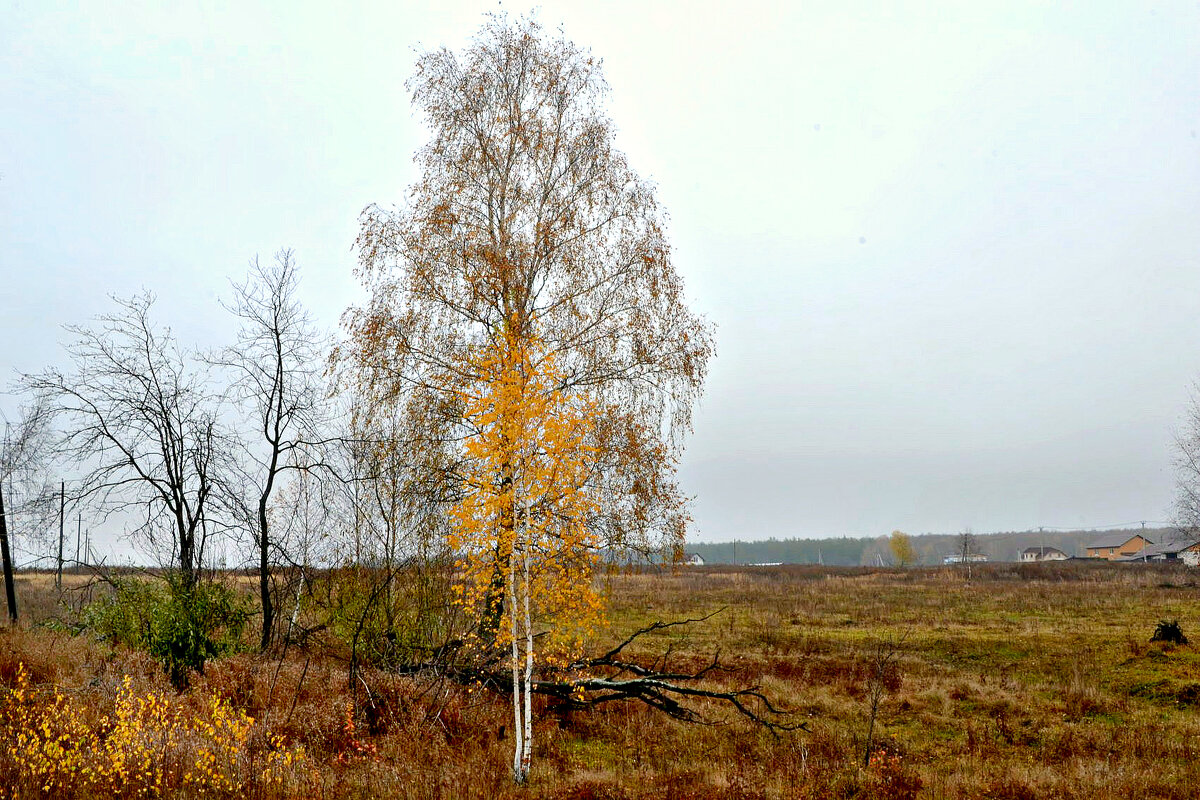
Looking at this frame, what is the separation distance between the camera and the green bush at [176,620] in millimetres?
12383

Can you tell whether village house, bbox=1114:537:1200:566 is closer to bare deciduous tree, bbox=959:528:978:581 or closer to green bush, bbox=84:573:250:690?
bare deciduous tree, bbox=959:528:978:581

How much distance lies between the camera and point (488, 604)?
12781mm

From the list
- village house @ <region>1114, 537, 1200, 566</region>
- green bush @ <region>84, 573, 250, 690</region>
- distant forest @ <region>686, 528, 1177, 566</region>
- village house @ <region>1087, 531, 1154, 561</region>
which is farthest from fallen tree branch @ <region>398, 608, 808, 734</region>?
distant forest @ <region>686, 528, 1177, 566</region>

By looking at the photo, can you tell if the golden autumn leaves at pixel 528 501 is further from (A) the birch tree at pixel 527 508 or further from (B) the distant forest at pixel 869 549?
(B) the distant forest at pixel 869 549

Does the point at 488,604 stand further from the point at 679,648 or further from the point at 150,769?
the point at 679,648

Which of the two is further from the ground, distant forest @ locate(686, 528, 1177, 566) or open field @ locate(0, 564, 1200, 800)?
open field @ locate(0, 564, 1200, 800)

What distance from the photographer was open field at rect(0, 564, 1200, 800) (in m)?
9.07

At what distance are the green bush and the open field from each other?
1.11 feet

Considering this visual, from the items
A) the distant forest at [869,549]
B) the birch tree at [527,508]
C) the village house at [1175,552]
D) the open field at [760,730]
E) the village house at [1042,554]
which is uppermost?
the birch tree at [527,508]

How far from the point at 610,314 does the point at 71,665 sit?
11.5 metres

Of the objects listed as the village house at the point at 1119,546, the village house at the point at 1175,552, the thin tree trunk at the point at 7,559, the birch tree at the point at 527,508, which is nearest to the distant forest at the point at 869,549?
the village house at the point at 1119,546

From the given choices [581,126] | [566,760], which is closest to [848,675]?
[566,760]

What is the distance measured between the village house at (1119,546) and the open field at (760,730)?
107 meters

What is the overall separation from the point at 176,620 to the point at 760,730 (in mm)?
9709
